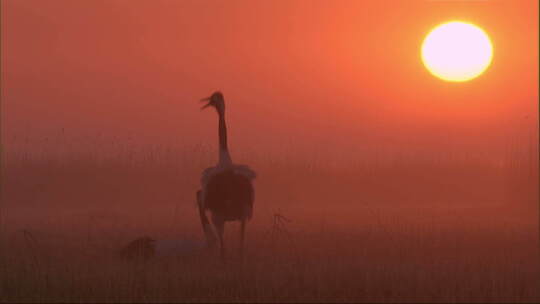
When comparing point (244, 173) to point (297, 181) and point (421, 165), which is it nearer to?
point (297, 181)

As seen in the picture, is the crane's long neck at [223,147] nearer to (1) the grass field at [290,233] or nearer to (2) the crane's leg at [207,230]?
(2) the crane's leg at [207,230]

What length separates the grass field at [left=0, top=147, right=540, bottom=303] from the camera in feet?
29.7

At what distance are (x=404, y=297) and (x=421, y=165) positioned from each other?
17207mm

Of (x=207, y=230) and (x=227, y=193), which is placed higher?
(x=227, y=193)

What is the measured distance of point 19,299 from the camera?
8547 mm

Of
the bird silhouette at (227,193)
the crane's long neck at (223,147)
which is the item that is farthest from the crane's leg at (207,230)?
the crane's long neck at (223,147)

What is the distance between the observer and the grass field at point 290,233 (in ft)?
29.7

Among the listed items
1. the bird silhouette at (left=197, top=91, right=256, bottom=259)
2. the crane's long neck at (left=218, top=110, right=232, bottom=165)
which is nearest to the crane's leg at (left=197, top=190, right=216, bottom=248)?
the bird silhouette at (left=197, top=91, right=256, bottom=259)

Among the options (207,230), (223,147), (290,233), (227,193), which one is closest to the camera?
(227,193)

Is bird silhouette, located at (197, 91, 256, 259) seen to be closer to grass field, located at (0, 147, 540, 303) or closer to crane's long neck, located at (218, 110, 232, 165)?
crane's long neck, located at (218, 110, 232, 165)

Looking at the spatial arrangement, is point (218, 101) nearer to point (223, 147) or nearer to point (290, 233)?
point (223, 147)

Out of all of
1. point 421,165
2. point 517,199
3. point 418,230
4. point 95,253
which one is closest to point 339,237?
point 418,230

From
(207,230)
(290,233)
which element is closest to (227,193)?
(207,230)

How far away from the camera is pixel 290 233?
14.8 metres
